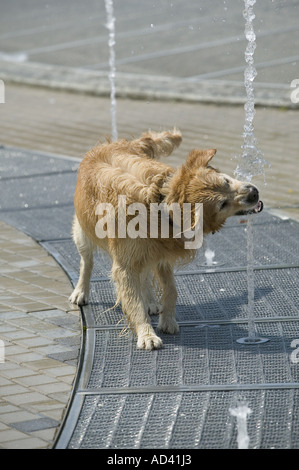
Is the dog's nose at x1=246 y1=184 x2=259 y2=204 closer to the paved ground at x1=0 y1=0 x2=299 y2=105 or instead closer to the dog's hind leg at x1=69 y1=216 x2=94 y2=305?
the dog's hind leg at x1=69 y1=216 x2=94 y2=305

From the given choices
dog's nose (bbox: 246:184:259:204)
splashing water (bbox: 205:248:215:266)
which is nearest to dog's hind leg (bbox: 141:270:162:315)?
splashing water (bbox: 205:248:215:266)

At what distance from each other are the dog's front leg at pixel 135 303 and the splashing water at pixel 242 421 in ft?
3.16

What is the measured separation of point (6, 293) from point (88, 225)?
3.54 ft

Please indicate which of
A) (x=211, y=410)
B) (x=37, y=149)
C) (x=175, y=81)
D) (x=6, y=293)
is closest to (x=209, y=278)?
(x=6, y=293)

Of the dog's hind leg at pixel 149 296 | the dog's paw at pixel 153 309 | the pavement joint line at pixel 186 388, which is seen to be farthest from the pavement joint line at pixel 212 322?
the pavement joint line at pixel 186 388

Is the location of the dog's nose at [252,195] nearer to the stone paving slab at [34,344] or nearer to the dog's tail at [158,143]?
the dog's tail at [158,143]

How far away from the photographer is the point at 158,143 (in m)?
5.95

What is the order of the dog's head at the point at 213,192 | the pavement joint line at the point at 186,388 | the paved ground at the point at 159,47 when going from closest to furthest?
the pavement joint line at the point at 186,388 < the dog's head at the point at 213,192 < the paved ground at the point at 159,47

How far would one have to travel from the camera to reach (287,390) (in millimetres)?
4605

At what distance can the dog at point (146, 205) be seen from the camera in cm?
485

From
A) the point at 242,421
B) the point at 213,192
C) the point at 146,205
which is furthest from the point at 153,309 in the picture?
the point at 242,421

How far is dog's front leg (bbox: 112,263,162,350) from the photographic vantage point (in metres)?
5.29

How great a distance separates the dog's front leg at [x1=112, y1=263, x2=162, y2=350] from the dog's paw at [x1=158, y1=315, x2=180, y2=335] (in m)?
0.17
